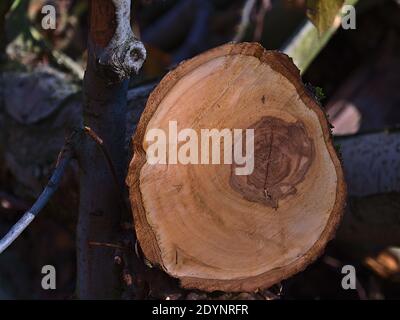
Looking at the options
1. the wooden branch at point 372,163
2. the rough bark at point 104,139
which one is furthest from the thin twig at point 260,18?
the rough bark at point 104,139

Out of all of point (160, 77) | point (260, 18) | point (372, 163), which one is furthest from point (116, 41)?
point (260, 18)

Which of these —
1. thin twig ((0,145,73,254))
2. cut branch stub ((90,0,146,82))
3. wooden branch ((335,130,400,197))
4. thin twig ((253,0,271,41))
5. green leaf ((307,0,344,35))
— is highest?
thin twig ((253,0,271,41))

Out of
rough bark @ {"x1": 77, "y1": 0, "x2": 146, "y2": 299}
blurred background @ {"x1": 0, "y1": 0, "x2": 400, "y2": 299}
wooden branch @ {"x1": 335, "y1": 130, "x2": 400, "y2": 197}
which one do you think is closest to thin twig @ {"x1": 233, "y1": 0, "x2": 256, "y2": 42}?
blurred background @ {"x1": 0, "y1": 0, "x2": 400, "y2": 299}

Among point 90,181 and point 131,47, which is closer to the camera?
point 131,47

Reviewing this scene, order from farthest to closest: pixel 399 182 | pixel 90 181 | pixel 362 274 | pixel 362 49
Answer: pixel 362 49 < pixel 362 274 < pixel 399 182 < pixel 90 181

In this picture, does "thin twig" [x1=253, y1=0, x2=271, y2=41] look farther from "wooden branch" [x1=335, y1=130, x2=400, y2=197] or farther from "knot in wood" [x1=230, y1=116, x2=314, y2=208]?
"knot in wood" [x1=230, y1=116, x2=314, y2=208]
